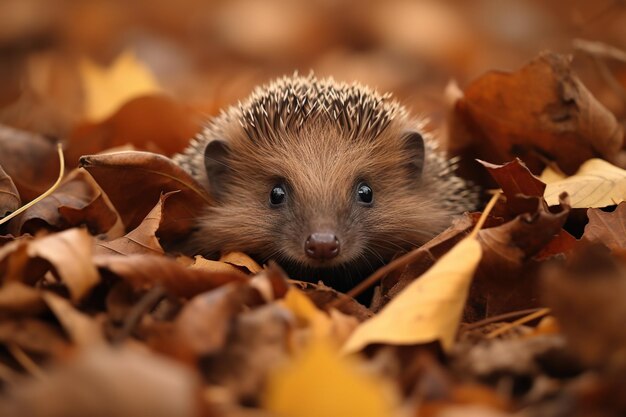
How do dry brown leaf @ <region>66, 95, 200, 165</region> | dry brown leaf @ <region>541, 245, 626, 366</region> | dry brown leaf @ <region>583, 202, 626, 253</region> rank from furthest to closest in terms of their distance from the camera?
dry brown leaf @ <region>66, 95, 200, 165</region>
dry brown leaf @ <region>583, 202, 626, 253</region>
dry brown leaf @ <region>541, 245, 626, 366</region>

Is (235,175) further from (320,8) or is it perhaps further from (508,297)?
(320,8)

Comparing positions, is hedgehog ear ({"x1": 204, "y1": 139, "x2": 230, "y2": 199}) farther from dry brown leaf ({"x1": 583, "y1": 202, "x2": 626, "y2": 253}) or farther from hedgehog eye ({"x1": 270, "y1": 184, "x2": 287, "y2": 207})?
dry brown leaf ({"x1": 583, "y1": 202, "x2": 626, "y2": 253})

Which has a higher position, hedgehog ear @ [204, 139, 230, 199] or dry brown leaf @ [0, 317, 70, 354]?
hedgehog ear @ [204, 139, 230, 199]

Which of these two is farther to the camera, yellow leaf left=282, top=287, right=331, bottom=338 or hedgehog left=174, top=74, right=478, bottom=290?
hedgehog left=174, top=74, right=478, bottom=290

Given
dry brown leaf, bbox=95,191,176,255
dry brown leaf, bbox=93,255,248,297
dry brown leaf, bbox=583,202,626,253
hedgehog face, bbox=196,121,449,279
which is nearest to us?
dry brown leaf, bbox=93,255,248,297

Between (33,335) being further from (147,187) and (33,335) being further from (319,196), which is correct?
(319,196)

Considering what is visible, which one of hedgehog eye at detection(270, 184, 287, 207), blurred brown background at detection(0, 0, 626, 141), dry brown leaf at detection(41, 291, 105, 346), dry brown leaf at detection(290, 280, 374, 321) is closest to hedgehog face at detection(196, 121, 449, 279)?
hedgehog eye at detection(270, 184, 287, 207)

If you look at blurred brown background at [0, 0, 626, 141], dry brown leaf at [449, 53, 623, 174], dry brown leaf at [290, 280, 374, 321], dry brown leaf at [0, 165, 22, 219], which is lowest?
dry brown leaf at [290, 280, 374, 321]

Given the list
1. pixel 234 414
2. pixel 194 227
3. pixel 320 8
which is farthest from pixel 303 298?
pixel 320 8
